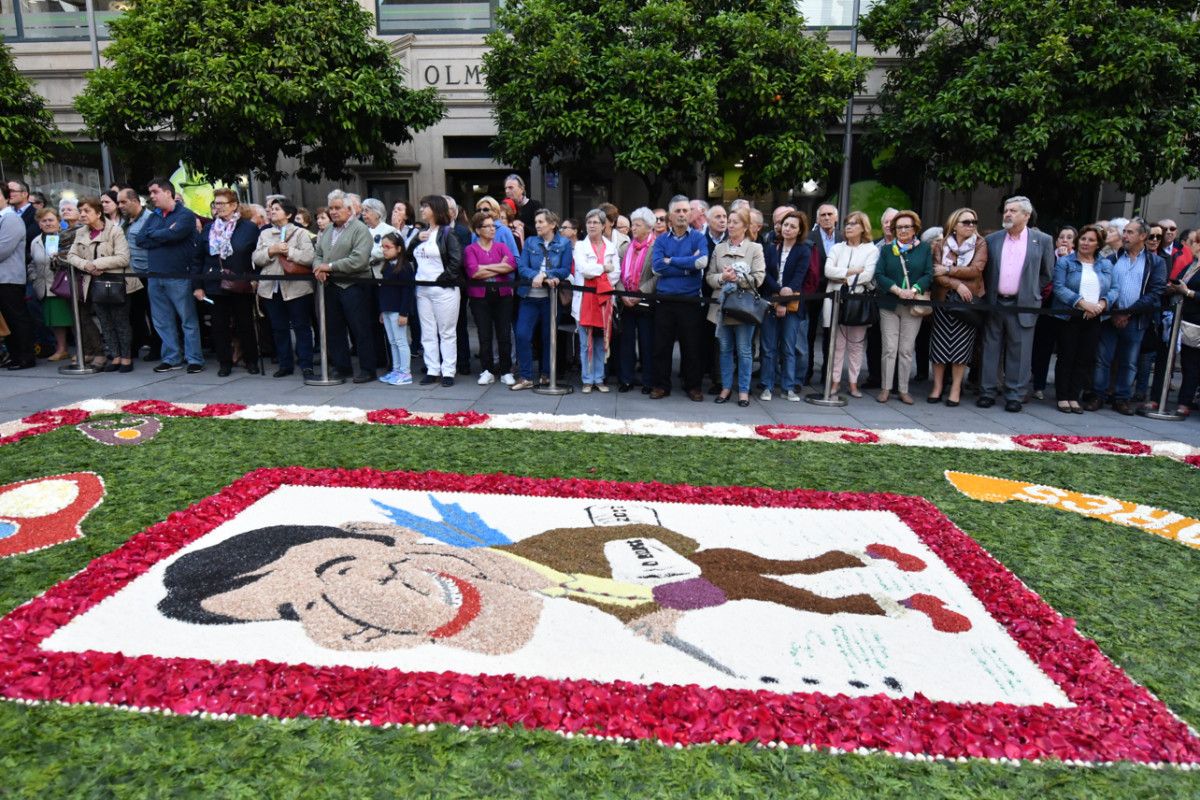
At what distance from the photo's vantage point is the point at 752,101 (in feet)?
41.2

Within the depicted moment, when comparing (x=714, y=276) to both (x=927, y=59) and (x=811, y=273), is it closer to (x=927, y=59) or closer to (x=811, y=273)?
(x=811, y=273)

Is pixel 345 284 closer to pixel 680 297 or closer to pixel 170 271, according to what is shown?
pixel 170 271

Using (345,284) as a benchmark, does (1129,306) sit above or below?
below

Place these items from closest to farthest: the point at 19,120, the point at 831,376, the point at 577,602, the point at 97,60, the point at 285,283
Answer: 1. the point at 577,602
2. the point at 831,376
3. the point at 285,283
4. the point at 19,120
5. the point at 97,60

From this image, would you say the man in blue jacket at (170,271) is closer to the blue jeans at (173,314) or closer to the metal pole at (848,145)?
the blue jeans at (173,314)

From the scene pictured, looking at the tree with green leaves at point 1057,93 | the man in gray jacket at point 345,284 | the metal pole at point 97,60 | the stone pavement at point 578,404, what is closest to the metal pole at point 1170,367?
the stone pavement at point 578,404

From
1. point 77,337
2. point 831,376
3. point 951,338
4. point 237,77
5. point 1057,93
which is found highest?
point 237,77

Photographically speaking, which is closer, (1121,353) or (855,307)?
(855,307)

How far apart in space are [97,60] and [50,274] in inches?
372

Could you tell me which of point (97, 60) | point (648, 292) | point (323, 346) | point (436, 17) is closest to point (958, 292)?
point (648, 292)

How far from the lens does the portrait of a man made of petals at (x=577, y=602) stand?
8.98 feet

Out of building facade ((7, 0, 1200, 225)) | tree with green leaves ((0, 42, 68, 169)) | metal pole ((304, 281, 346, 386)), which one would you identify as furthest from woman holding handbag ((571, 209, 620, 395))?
tree with green leaves ((0, 42, 68, 169))

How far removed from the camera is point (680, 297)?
7500mm

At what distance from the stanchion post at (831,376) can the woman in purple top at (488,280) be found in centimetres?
300
